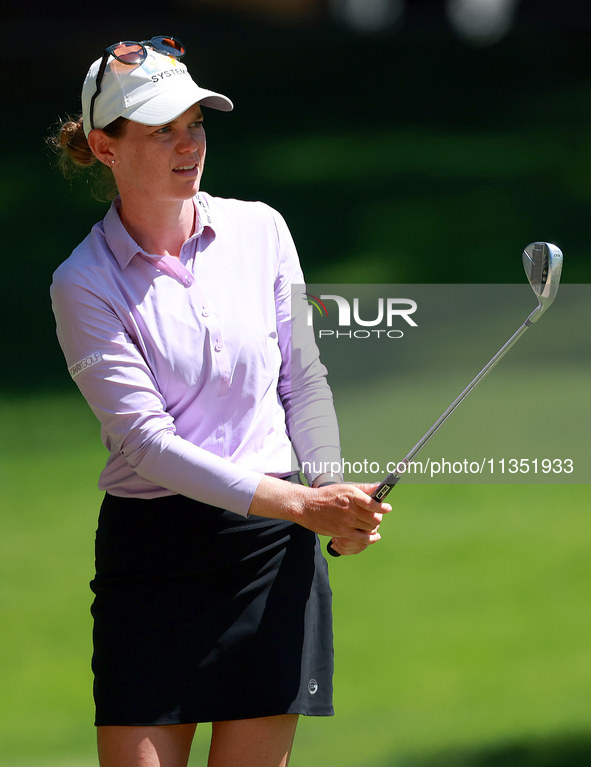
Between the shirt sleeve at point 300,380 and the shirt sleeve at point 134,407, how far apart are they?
7.5 inches

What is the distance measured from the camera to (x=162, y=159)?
4.78 feet

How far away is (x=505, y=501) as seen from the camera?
3.51 meters

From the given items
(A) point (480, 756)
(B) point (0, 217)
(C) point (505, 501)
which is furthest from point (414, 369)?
(B) point (0, 217)

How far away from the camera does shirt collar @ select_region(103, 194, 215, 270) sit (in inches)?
57.3

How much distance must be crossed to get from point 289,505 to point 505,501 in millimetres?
2243

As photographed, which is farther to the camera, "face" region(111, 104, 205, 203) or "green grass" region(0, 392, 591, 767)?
"green grass" region(0, 392, 591, 767)

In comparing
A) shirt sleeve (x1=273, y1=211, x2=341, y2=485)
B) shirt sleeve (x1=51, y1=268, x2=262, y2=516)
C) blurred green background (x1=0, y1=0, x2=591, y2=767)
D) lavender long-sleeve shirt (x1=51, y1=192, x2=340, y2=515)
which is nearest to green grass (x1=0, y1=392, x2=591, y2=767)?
blurred green background (x1=0, y1=0, x2=591, y2=767)

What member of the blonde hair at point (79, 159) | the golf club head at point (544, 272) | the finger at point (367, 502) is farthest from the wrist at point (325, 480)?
the blonde hair at point (79, 159)

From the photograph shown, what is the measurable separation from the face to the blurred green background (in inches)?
36.1

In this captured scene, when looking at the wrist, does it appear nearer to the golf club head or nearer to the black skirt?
the black skirt

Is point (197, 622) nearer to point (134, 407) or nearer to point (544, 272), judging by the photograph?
point (134, 407)

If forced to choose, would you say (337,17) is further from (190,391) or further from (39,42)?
(190,391)

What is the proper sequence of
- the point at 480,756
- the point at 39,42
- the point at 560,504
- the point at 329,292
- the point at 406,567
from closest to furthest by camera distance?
the point at 329,292 → the point at 480,756 → the point at 406,567 → the point at 560,504 → the point at 39,42

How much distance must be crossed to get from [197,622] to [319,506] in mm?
262
